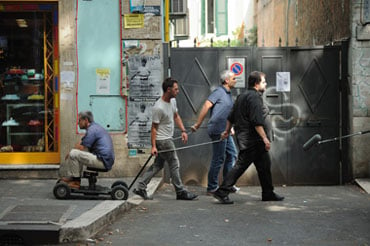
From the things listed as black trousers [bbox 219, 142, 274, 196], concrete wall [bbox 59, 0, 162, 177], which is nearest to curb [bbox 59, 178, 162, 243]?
black trousers [bbox 219, 142, 274, 196]

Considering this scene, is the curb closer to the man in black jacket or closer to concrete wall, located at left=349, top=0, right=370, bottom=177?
the man in black jacket

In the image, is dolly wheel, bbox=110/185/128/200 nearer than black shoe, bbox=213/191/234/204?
Yes

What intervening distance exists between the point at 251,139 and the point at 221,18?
23877 millimetres

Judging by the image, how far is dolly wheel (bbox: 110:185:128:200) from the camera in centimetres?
918

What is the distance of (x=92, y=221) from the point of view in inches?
279

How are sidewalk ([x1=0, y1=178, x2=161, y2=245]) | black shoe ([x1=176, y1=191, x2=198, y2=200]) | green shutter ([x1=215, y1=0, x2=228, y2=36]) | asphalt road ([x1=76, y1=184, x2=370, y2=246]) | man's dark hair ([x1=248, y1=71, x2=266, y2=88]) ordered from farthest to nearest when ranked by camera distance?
green shutter ([x1=215, y1=0, x2=228, y2=36])
black shoe ([x1=176, y1=191, x2=198, y2=200])
man's dark hair ([x1=248, y1=71, x2=266, y2=88])
asphalt road ([x1=76, y1=184, x2=370, y2=246])
sidewalk ([x1=0, y1=178, x2=161, y2=245])

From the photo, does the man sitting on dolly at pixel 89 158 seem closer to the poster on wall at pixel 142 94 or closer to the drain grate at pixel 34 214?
the drain grate at pixel 34 214

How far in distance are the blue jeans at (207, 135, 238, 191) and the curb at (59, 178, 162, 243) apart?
1.72 metres

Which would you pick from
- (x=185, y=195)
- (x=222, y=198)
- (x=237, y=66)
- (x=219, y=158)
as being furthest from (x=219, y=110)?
(x=237, y=66)

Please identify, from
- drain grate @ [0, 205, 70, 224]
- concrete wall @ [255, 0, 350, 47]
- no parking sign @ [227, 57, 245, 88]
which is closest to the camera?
drain grate @ [0, 205, 70, 224]

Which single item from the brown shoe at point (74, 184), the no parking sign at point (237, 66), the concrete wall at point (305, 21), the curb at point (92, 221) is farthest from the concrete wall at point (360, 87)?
the brown shoe at point (74, 184)

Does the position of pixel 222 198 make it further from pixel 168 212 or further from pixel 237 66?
pixel 237 66

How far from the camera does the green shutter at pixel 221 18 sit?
32.7 m

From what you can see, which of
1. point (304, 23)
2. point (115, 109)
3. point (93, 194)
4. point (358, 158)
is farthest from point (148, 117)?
point (304, 23)
